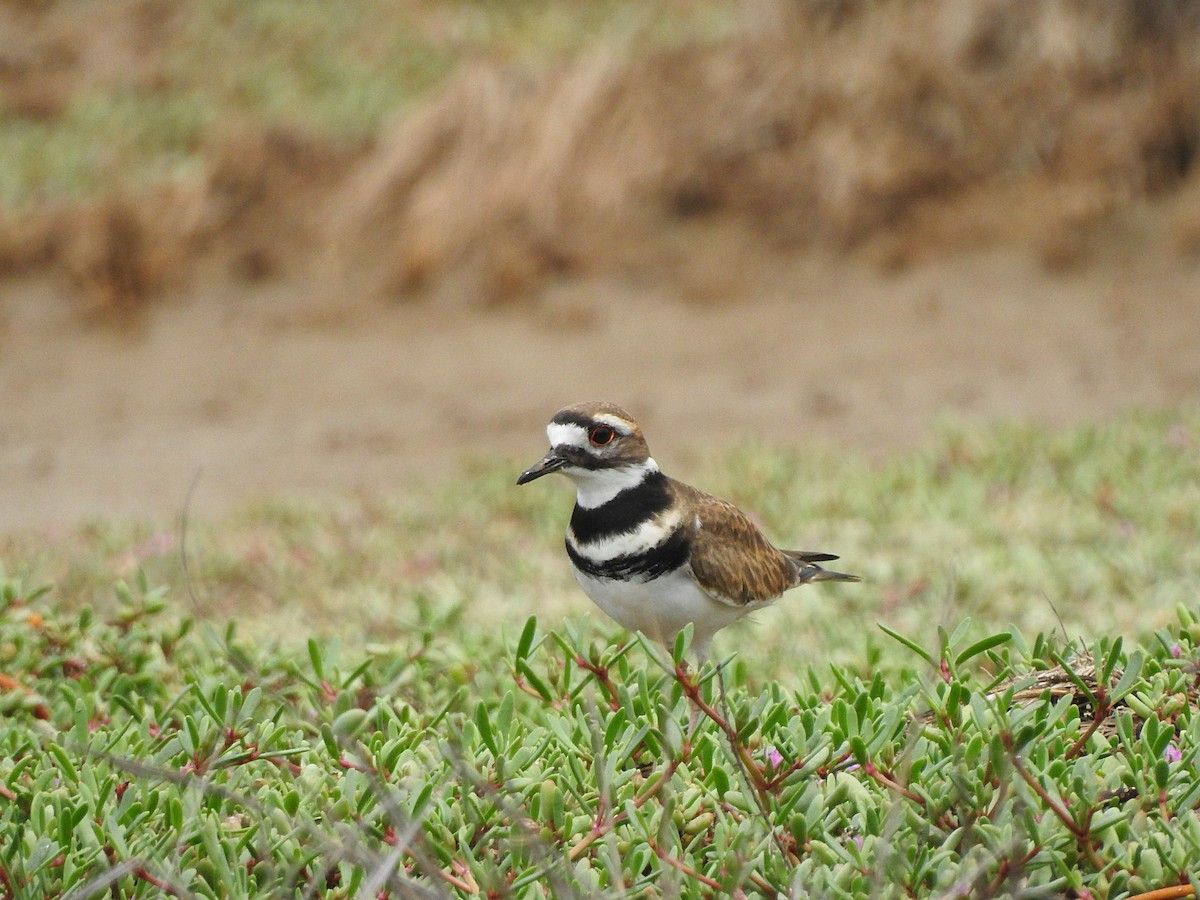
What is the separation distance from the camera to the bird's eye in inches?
122

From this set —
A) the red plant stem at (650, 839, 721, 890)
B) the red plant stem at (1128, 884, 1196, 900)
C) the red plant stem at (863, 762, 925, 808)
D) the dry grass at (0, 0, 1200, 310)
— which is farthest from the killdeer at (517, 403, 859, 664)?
the dry grass at (0, 0, 1200, 310)

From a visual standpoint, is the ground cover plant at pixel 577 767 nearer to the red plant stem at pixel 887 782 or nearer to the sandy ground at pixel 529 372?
the red plant stem at pixel 887 782

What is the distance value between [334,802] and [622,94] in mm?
9784

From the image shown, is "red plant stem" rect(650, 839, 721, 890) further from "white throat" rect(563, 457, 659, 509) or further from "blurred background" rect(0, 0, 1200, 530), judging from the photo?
"blurred background" rect(0, 0, 1200, 530)

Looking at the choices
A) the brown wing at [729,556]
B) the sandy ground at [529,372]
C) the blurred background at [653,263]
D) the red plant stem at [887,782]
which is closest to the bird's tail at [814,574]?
the brown wing at [729,556]

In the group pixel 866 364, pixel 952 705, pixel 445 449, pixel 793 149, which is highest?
pixel 793 149

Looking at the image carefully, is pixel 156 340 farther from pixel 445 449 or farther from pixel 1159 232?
pixel 1159 232

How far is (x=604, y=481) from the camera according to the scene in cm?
316

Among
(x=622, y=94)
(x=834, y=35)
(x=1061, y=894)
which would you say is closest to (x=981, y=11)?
(x=834, y=35)

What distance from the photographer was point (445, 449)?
9.66m

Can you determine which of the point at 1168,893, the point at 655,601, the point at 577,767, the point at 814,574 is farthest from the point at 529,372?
the point at 1168,893

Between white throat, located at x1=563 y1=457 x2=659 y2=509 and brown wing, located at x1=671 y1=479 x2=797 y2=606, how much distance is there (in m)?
0.15

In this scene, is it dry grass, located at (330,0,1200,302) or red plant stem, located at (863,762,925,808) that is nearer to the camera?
red plant stem, located at (863,762,925,808)

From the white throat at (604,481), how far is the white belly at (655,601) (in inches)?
7.0
